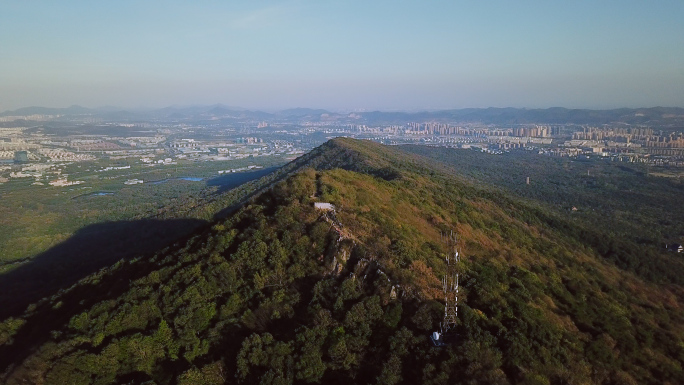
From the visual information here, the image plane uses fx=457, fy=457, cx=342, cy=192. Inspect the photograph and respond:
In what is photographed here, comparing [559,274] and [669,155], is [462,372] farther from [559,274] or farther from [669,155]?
[669,155]

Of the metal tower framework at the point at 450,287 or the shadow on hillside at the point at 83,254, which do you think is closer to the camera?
the metal tower framework at the point at 450,287

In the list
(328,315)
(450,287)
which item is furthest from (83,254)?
(450,287)

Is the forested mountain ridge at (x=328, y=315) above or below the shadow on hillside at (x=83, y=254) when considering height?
above

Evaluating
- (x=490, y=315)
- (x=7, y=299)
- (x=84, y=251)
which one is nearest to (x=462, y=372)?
(x=490, y=315)

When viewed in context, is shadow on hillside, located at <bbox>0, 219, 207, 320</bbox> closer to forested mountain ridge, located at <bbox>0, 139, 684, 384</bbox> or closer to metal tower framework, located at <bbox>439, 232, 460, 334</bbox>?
forested mountain ridge, located at <bbox>0, 139, 684, 384</bbox>

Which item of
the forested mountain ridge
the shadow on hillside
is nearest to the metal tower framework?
the forested mountain ridge

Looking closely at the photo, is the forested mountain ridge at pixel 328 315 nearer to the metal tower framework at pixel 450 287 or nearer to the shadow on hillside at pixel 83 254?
the metal tower framework at pixel 450 287

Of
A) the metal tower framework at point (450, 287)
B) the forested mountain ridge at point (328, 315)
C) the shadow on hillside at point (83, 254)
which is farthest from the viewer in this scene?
the shadow on hillside at point (83, 254)

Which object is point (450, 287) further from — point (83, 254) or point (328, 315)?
point (83, 254)

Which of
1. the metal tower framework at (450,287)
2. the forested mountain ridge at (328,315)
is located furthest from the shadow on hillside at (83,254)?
the metal tower framework at (450,287)
